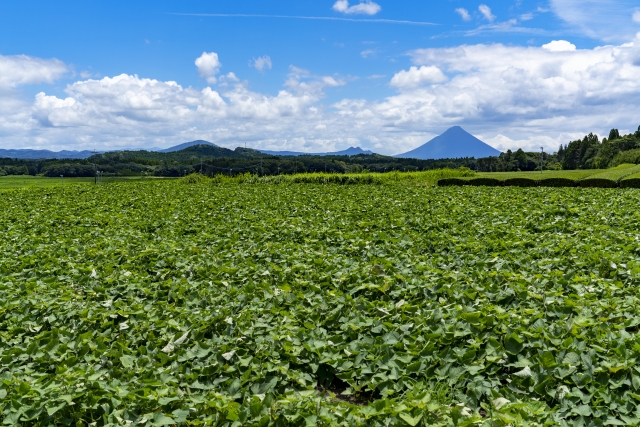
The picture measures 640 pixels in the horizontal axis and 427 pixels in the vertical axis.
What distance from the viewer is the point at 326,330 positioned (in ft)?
14.1

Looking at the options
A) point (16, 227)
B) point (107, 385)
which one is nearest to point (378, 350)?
point (107, 385)

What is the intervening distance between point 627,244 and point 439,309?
4.66 m

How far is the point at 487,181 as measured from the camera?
24250 millimetres

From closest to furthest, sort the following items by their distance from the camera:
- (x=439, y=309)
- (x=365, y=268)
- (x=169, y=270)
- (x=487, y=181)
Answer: (x=439, y=309), (x=365, y=268), (x=169, y=270), (x=487, y=181)

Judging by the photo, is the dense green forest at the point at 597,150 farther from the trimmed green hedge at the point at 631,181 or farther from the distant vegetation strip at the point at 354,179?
the trimmed green hedge at the point at 631,181

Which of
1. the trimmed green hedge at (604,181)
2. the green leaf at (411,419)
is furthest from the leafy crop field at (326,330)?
the trimmed green hedge at (604,181)

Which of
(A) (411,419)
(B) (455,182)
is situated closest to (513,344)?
(A) (411,419)

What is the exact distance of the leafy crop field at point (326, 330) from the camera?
3.05 meters

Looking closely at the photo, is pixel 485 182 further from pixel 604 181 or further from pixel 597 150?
pixel 597 150

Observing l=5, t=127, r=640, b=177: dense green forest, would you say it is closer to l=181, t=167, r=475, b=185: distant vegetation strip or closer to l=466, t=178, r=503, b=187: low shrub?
l=181, t=167, r=475, b=185: distant vegetation strip

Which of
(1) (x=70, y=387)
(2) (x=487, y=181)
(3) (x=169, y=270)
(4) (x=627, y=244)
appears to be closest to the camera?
(1) (x=70, y=387)

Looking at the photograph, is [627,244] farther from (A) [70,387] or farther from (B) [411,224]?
(A) [70,387]

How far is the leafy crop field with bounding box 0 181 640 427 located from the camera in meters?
3.05

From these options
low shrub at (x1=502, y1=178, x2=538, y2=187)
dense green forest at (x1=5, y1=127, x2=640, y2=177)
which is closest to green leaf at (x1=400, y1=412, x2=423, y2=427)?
low shrub at (x1=502, y1=178, x2=538, y2=187)
